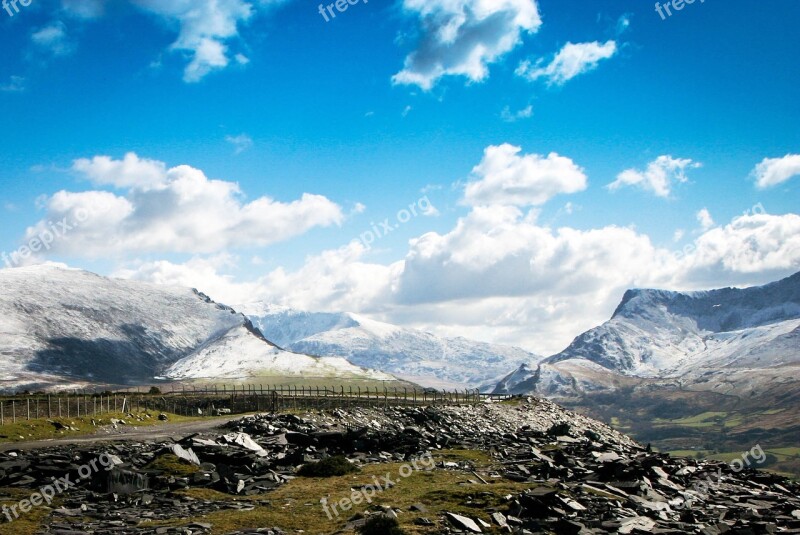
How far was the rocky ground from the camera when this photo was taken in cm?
2834

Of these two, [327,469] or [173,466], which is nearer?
[173,466]

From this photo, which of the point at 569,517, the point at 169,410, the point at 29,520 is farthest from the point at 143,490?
the point at 169,410

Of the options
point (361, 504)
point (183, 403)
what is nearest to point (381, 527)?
point (361, 504)

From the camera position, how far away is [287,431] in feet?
172

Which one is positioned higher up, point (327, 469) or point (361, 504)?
point (327, 469)

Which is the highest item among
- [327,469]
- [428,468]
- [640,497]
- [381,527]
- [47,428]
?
[47,428]

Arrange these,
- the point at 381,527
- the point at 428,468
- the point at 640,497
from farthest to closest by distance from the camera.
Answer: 1. the point at 428,468
2. the point at 640,497
3. the point at 381,527

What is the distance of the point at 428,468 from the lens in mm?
43000

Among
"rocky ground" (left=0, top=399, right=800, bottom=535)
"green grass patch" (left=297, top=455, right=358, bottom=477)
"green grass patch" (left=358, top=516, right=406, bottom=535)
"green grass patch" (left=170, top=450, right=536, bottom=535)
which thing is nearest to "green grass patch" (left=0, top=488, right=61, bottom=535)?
"rocky ground" (left=0, top=399, right=800, bottom=535)

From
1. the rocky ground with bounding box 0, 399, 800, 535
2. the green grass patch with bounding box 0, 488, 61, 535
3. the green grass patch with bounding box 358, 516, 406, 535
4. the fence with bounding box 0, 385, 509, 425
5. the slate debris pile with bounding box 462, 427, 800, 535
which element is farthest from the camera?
the fence with bounding box 0, 385, 509, 425

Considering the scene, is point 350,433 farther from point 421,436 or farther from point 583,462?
point 583,462

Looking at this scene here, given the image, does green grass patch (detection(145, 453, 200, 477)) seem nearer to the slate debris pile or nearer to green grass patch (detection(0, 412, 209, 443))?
the slate debris pile

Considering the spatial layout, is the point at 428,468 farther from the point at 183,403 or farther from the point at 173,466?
the point at 183,403

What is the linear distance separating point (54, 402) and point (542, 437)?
64.3 meters
